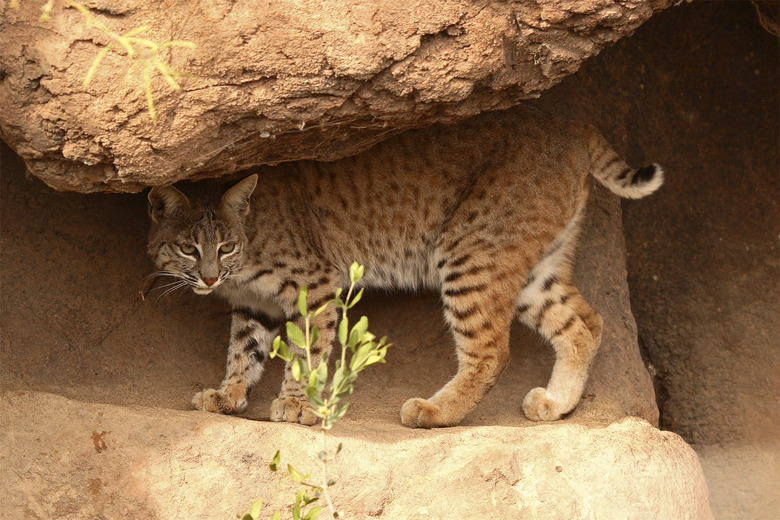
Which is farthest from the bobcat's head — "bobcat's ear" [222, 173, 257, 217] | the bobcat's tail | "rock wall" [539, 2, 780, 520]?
"rock wall" [539, 2, 780, 520]

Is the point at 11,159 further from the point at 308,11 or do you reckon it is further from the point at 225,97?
the point at 308,11

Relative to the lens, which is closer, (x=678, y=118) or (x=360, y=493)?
(x=360, y=493)

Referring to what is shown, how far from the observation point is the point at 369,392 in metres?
4.33

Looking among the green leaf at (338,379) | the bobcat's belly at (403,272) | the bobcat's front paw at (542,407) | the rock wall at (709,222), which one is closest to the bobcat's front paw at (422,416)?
the bobcat's front paw at (542,407)

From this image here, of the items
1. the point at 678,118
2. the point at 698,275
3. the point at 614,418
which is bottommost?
the point at 698,275

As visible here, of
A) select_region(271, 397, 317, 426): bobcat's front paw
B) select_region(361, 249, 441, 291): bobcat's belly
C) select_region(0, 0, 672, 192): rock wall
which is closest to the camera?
select_region(0, 0, 672, 192): rock wall

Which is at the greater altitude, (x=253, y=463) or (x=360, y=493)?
(x=253, y=463)

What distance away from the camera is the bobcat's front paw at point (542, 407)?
4.01 meters

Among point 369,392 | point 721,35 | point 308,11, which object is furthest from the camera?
point 721,35

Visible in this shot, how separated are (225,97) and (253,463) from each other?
1.37 metres

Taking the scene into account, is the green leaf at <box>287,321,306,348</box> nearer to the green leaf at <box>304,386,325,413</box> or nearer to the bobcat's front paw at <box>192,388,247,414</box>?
the green leaf at <box>304,386,325,413</box>

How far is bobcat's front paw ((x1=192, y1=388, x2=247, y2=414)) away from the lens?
151 inches

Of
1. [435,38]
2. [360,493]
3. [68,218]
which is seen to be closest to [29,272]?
[68,218]

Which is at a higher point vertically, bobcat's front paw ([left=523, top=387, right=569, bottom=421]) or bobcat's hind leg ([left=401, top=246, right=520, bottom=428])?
bobcat's hind leg ([left=401, top=246, right=520, bottom=428])
